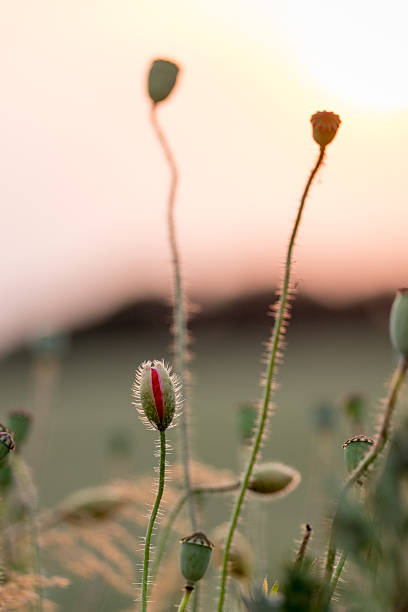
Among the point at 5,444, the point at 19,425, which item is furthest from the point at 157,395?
the point at 19,425

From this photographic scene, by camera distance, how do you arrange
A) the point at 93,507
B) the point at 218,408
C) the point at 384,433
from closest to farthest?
the point at 384,433, the point at 93,507, the point at 218,408

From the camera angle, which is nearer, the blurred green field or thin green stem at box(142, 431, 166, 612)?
thin green stem at box(142, 431, 166, 612)

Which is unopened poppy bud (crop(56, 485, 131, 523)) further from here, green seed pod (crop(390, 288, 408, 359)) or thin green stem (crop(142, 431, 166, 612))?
green seed pod (crop(390, 288, 408, 359))

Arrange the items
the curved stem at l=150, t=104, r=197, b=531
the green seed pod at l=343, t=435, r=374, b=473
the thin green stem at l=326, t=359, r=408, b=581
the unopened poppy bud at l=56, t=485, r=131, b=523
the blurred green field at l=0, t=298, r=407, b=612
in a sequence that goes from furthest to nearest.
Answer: the blurred green field at l=0, t=298, r=407, b=612 → the unopened poppy bud at l=56, t=485, r=131, b=523 → the curved stem at l=150, t=104, r=197, b=531 → the green seed pod at l=343, t=435, r=374, b=473 → the thin green stem at l=326, t=359, r=408, b=581

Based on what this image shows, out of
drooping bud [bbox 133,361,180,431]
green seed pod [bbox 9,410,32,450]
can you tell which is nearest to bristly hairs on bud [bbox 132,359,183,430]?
drooping bud [bbox 133,361,180,431]

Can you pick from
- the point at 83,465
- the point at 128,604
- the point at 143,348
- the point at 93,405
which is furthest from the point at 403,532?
the point at 143,348

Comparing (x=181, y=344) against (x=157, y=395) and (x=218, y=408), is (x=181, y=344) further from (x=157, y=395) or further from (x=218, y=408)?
(x=218, y=408)
